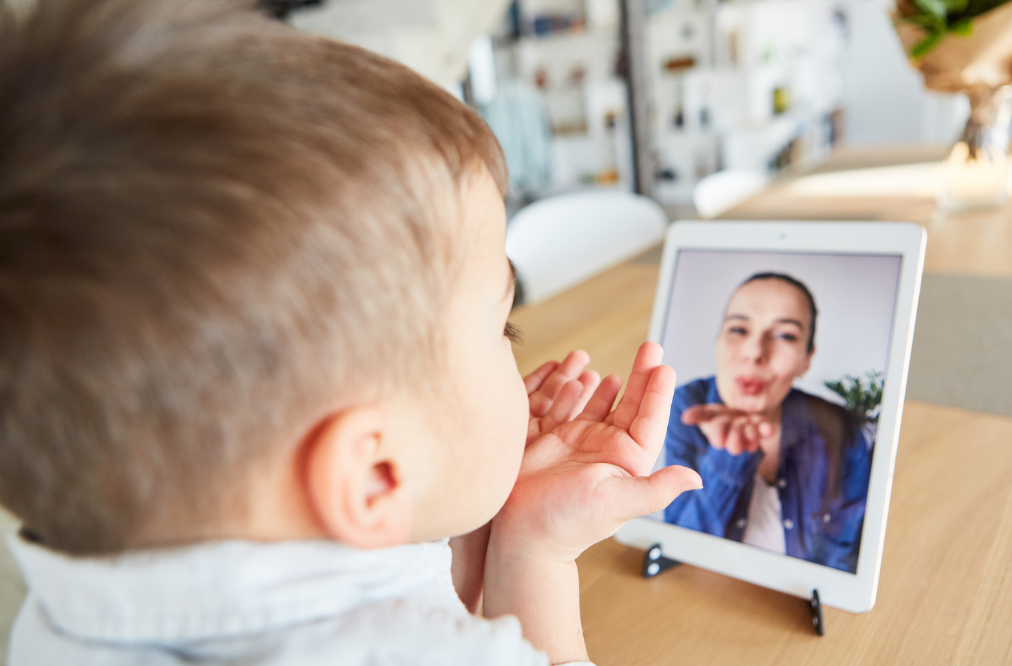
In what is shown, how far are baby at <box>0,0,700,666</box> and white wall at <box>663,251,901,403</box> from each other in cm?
20

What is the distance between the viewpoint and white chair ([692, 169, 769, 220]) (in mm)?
1757

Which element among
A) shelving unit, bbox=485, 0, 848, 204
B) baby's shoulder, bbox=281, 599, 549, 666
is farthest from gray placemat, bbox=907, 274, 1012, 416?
shelving unit, bbox=485, 0, 848, 204

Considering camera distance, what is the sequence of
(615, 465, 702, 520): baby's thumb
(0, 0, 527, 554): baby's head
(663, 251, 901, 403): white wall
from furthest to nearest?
(663, 251, 901, 403): white wall < (615, 465, 702, 520): baby's thumb < (0, 0, 527, 554): baby's head

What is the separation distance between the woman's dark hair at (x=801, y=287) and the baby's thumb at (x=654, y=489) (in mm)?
197

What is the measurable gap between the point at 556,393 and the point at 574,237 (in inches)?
42.3

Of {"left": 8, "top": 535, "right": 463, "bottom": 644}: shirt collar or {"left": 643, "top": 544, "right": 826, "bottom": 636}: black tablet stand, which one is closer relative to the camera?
{"left": 8, "top": 535, "right": 463, "bottom": 644}: shirt collar

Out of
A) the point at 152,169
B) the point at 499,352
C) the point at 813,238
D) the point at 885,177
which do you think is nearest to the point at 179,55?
the point at 152,169

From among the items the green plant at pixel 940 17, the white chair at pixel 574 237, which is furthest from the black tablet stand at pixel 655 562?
the green plant at pixel 940 17

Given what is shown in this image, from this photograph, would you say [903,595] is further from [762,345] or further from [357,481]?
[357,481]

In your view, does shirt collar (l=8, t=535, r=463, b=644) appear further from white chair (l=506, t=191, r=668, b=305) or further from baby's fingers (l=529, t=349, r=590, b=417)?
white chair (l=506, t=191, r=668, b=305)

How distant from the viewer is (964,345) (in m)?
0.82

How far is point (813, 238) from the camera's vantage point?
23.2 inches

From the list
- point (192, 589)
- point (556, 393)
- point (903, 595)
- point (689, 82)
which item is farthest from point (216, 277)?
point (689, 82)

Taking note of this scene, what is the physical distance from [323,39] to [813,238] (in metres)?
0.43
